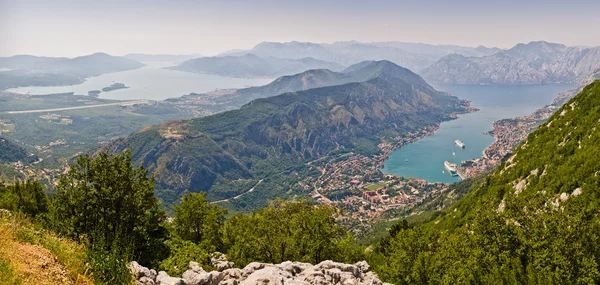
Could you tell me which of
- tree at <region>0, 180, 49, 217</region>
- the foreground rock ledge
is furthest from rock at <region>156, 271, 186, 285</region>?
tree at <region>0, 180, 49, 217</region>

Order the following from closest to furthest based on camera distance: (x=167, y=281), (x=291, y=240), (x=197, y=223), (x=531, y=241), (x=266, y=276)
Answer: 1. (x=167, y=281)
2. (x=266, y=276)
3. (x=531, y=241)
4. (x=291, y=240)
5. (x=197, y=223)

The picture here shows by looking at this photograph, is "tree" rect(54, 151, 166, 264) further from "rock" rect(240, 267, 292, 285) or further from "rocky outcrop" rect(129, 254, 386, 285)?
"rock" rect(240, 267, 292, 285)

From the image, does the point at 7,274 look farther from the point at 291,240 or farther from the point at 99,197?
the point at 291,240

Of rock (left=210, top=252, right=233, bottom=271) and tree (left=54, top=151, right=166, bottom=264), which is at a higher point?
tree (left=54, top=151, right=166, bottom=264)

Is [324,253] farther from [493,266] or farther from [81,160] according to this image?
[81,160]

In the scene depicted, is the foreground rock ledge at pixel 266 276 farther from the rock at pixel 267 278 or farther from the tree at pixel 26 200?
the tree at pixel 26 200

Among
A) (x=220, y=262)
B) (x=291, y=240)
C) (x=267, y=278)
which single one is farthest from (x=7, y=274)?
(x=291, y=240)
